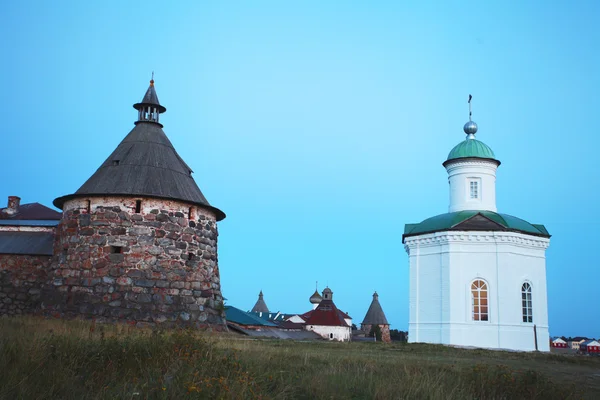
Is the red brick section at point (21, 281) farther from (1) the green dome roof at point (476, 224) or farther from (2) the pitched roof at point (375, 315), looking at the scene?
(2) the pitched roof at point (375, 315)

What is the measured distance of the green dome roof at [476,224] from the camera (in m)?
24.1

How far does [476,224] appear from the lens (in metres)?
24.4

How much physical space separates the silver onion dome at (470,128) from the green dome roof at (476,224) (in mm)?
4427

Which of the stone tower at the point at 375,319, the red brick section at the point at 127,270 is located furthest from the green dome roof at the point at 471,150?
the stone tower at the point at 375,319

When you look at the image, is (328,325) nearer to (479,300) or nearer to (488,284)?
(479,300)

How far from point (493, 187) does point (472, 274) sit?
5256 mm

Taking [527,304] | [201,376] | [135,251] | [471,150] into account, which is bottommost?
[201,376]

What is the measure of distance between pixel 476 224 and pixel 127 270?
47.0 ft

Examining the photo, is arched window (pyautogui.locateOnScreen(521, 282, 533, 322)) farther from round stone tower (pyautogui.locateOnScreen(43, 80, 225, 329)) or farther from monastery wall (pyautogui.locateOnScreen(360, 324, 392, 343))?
monastery wall (pyautogui.locateOnScreen(360, 324, 392, 343))

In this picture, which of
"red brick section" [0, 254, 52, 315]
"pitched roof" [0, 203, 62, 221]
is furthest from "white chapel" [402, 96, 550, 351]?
"pitched roof" [0, 203, 62, 221]

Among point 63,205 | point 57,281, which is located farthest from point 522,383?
point 63,205

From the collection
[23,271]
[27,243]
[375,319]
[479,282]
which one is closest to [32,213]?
[27,243]

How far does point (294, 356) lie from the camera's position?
10336 mm

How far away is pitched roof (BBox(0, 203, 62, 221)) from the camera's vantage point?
2978 centimetres
